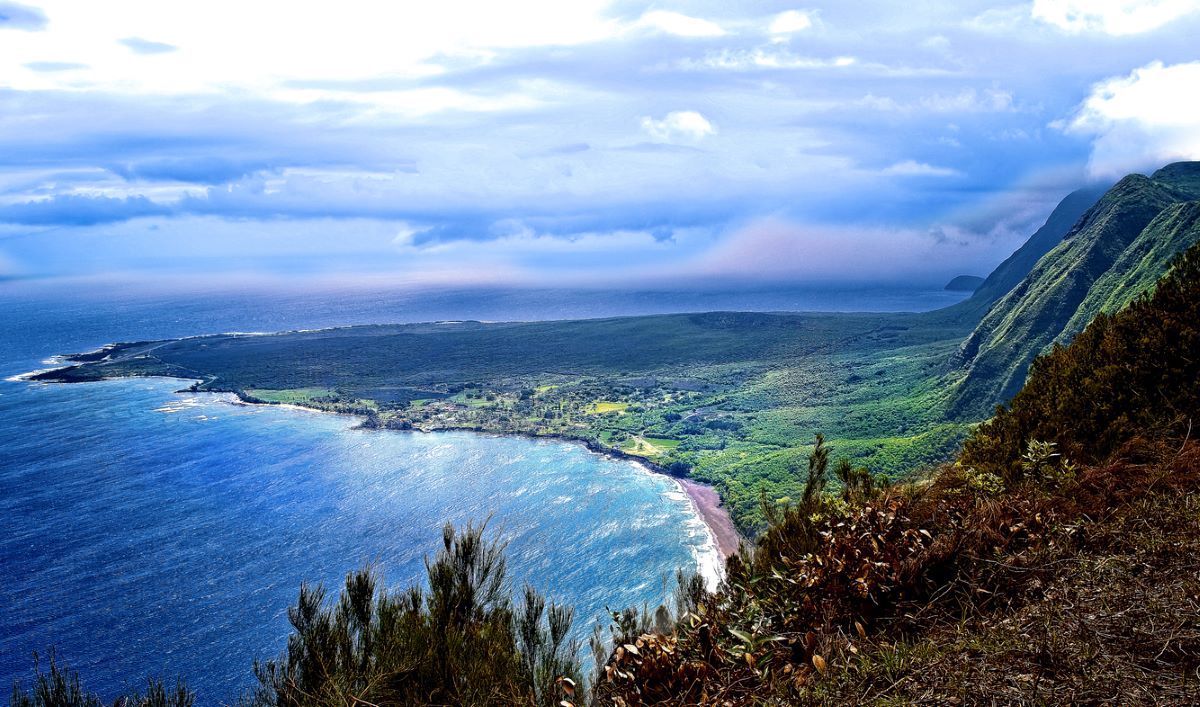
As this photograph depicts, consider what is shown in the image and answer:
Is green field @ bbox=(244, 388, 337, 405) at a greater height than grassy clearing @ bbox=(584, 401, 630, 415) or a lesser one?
greater

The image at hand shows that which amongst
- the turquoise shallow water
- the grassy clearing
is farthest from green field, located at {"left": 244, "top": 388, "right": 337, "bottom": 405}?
the grassy clearing

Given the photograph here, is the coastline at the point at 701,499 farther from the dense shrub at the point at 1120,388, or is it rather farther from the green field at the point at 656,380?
the dense shrub at the point at 1120,388

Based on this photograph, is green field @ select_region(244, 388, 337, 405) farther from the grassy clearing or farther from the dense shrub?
the dense shrub

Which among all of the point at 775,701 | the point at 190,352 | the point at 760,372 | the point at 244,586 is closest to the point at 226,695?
the point at 244,586

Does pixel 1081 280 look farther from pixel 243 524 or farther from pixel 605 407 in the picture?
pixel 243 524

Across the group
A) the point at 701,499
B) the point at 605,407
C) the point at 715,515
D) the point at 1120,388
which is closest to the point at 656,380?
the point at 605,407

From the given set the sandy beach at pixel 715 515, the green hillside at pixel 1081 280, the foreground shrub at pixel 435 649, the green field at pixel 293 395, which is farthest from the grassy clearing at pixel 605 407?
the foreground shrub at pixel 435 649
